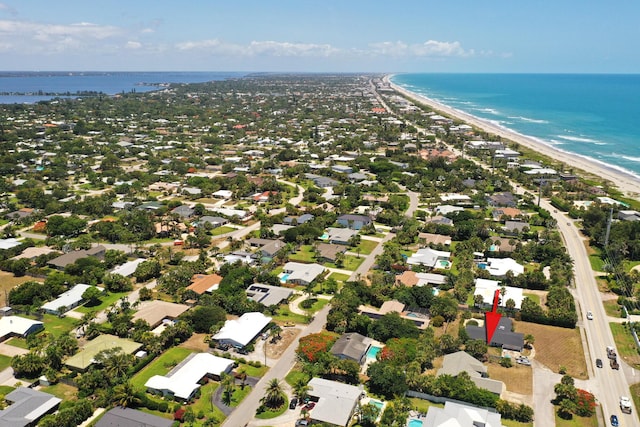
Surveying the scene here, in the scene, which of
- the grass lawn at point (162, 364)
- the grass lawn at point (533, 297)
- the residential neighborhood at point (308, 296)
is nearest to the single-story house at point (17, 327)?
the residential neighborhood at point (308, 296)

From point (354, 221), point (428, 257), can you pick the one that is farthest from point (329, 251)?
point (428, 257)

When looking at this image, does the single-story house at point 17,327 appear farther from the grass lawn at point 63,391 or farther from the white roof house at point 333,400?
the white roof house at point 333,400

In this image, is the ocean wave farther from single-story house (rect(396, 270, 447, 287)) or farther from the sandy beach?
single-story house (rect(396, 270, 447, 287))

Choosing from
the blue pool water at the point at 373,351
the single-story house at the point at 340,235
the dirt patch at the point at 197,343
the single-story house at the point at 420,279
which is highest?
the single-story house at the point at 340,235

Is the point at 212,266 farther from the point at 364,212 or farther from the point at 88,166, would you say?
the point at 88,166

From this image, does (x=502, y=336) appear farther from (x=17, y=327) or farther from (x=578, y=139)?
(x=578, y=139)

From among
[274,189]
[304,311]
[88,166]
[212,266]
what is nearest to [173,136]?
[88,166]
